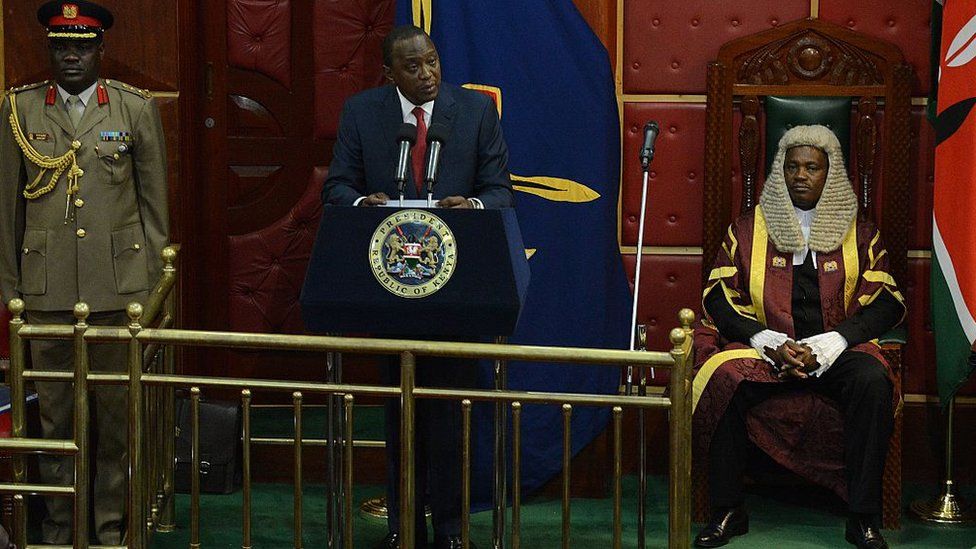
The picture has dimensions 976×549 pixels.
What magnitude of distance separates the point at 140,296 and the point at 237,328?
1115 mm

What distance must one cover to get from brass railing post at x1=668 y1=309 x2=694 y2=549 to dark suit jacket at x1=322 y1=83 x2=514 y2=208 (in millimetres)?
823

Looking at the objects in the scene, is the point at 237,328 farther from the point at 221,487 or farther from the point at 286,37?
the point at 286,37

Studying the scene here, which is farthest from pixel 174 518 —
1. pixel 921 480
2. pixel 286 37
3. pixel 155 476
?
pixel 921 480

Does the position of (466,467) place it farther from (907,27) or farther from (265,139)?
(907,27)

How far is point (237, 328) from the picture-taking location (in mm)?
5438

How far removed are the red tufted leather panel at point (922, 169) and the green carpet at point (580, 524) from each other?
970 millimetres

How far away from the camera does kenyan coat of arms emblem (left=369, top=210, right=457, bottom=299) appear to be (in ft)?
11.5

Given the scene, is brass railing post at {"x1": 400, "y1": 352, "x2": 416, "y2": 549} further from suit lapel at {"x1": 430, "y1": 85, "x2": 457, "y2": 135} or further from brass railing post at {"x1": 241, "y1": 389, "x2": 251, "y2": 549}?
suit lapel at {"x1": 430, "y1": 85, "x2": 457, "y2": 135}

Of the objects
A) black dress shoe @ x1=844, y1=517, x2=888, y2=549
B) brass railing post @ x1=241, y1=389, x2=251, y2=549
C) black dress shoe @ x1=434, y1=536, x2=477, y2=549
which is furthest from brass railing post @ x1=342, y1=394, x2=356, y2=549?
black dress shoe @ x1=844, y1=517, x2=888, y2=549

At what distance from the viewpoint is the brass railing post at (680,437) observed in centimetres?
340

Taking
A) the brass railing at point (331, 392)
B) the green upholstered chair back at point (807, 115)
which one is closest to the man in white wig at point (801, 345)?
the green upholstered chair back at point (807, 115)

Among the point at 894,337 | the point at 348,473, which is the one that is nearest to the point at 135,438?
the point at 348,473

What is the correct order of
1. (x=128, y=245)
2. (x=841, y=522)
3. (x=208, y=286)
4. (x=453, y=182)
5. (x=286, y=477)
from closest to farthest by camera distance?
(x=453, y=182) → (x=128, y=245) → (x=841, y=522) → (x=286, y=477) → (x=208, y=286)

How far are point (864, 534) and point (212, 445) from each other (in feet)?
6.96
